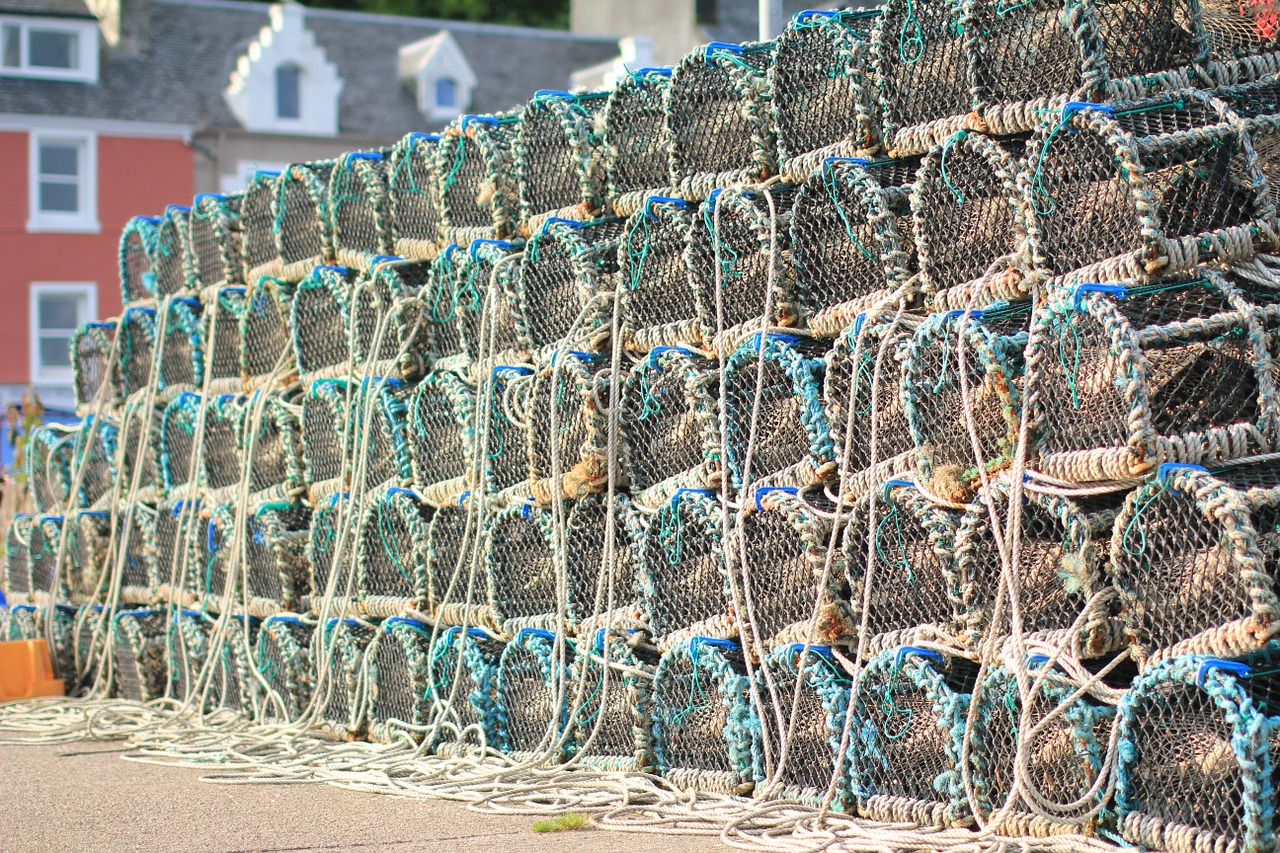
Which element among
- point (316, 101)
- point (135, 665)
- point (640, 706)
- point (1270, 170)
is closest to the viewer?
point (1270, 170)

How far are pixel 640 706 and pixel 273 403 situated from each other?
226 centimetres

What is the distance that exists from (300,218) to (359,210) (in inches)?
14.3

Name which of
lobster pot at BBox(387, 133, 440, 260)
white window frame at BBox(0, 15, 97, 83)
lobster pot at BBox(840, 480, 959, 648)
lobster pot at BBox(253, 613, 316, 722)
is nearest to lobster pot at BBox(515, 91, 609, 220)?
lobster pot at BBox(387, 133, 440, 260)

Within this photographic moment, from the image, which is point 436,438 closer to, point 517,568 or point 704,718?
point 517,568

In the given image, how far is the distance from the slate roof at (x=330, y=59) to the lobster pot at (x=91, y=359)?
17858 mm

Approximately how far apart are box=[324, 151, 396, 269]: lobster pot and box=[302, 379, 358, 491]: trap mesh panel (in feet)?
1.60

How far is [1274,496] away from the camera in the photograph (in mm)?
3439

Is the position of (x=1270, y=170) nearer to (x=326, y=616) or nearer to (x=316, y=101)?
(x=326, y=616)

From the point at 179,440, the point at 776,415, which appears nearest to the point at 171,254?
the point at 179,440

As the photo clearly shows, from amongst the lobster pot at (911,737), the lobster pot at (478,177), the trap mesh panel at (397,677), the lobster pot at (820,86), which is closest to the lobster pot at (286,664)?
the trap mesh panel at (397,677)

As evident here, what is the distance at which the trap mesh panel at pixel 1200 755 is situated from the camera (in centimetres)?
334

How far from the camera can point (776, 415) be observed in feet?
15.5

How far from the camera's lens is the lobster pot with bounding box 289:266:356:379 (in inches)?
250

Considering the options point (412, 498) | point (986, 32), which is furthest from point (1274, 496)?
point (412, 498)
